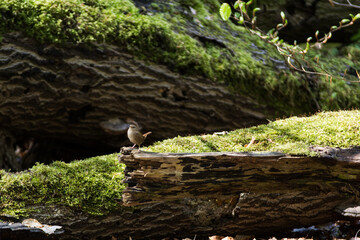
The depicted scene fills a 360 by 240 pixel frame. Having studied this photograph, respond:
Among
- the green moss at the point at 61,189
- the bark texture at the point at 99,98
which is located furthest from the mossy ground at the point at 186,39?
the green moss at the point at 61,189

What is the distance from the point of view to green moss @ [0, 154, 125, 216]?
10.3 ft

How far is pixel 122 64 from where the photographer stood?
4.93 metres

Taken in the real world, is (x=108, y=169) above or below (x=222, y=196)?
below

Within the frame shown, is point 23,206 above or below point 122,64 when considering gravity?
below

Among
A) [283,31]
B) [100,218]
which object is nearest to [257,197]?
[100,218]

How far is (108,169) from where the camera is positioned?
139 inches

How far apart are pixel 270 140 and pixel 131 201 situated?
161cm

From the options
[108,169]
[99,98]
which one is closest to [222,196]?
[108,169]

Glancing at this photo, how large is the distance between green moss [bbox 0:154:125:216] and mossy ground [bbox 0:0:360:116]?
81.4 inches

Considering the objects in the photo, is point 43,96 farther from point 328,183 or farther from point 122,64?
point 328,183

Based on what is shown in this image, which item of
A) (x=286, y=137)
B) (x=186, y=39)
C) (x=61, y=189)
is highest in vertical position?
(x=186, y=39)

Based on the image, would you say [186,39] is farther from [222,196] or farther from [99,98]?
[222,196]

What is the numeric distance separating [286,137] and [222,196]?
40.4 inches

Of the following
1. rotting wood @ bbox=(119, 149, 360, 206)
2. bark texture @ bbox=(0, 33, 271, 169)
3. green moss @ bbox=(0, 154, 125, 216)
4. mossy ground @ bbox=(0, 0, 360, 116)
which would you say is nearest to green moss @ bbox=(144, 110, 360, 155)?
rotting wood @ bbox=(119, 149, 360, 206)
